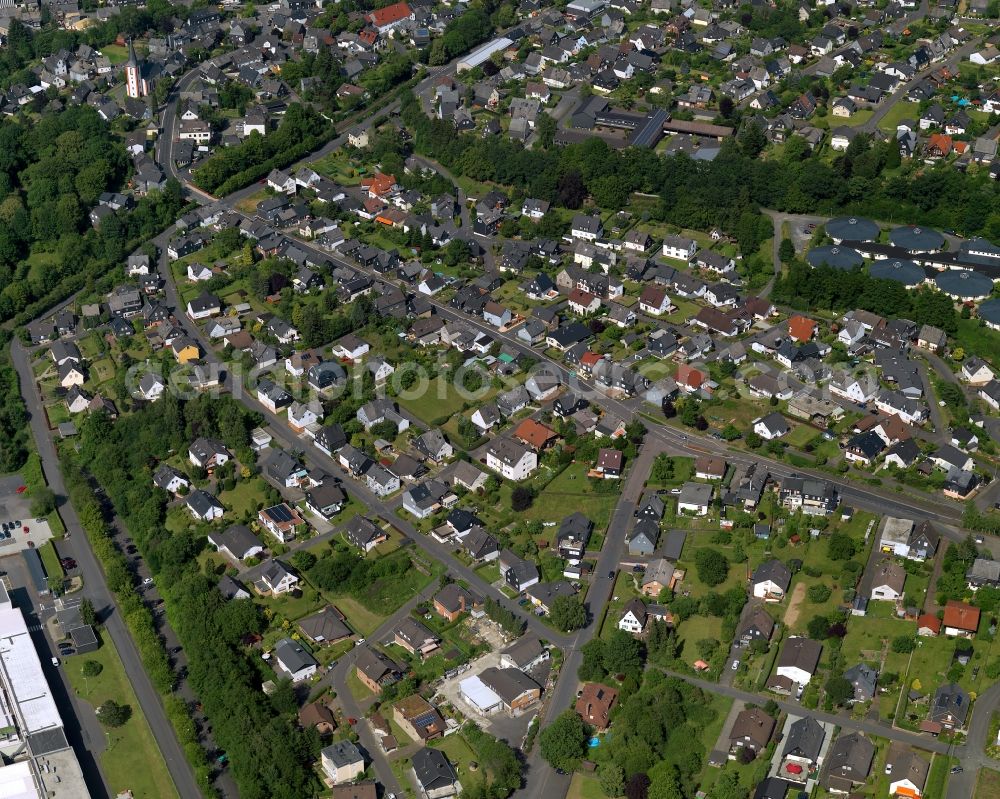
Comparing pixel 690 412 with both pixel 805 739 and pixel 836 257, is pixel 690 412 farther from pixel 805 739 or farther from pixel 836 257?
pixel 805 739

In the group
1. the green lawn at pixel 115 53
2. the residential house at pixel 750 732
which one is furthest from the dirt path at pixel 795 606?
the green lawn at pixel 115 53

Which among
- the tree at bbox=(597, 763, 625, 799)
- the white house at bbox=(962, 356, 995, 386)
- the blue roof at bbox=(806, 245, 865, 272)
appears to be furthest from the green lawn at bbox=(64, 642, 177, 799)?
the blue roof at bbox=(806, 245, 865, 272)

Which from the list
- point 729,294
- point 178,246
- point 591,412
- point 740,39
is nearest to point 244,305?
point 178,246

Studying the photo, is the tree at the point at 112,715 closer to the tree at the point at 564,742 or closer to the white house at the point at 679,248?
the tree at the point at 564,742

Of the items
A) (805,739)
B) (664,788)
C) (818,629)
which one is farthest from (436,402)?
(805,739)

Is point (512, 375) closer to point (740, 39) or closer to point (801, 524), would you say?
point (801, 524)

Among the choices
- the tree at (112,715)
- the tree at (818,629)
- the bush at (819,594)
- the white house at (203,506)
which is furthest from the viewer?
the white house at (203,506)
